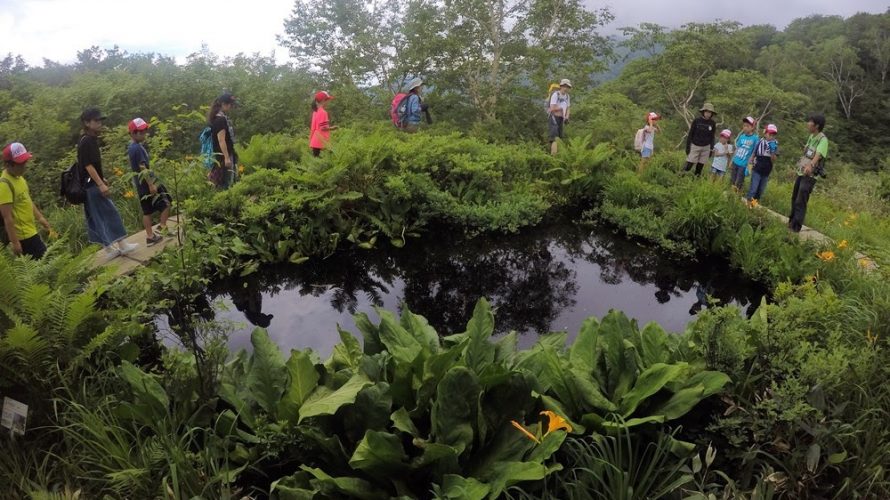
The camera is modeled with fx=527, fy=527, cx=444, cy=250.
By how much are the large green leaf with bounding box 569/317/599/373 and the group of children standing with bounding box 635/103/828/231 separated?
15.2 feet

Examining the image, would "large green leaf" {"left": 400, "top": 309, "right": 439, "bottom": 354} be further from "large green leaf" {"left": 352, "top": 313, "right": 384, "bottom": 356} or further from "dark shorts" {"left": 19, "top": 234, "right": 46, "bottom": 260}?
"dark shorts" {"left": 19, "top": 234, "right": 46, "bottom": 260}

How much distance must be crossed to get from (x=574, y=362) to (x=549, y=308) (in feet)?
6.56

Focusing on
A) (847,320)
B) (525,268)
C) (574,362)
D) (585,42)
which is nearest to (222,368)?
(574,362)

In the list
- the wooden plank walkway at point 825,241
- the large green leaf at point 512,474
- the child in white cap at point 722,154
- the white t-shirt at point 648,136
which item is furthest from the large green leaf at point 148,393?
the child in white cap at point 722,154

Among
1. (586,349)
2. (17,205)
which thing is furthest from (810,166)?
(17,205)

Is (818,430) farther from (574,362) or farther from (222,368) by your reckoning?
(222,368)

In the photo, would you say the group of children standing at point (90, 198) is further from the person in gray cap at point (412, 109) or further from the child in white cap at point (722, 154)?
the child in white cap at point (722, 154)

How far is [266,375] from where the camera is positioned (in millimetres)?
3012

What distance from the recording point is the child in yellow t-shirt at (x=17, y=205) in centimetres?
437

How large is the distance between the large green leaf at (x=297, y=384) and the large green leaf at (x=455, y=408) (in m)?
0.73

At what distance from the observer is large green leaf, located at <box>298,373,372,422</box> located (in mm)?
2624

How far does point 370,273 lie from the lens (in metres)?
5.90

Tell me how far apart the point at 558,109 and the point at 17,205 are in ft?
25.4

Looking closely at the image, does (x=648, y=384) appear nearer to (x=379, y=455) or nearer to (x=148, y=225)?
(x=379, y=455)
